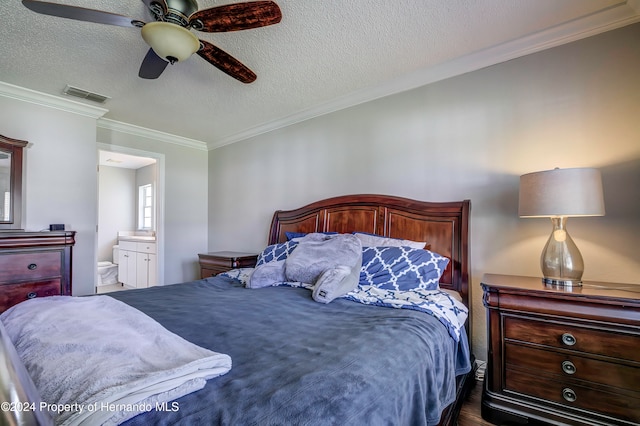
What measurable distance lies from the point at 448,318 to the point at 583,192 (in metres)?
0.99

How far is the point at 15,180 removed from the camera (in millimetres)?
2777

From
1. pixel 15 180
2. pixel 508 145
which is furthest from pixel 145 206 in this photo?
pixel 508 145

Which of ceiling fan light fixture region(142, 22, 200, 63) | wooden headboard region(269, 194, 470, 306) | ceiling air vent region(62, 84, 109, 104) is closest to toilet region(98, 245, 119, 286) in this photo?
ceiling air vent region(62, 84, 109, 104)

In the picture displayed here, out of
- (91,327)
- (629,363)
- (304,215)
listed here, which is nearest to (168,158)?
(304,215)

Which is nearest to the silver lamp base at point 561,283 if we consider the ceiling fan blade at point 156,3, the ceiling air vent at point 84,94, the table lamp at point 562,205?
the table lamp at point 562,205

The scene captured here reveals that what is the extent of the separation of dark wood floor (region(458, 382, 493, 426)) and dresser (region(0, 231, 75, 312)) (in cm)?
332

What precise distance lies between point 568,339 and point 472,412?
0.72 m

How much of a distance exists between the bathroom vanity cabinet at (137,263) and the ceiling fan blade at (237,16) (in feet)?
11.4

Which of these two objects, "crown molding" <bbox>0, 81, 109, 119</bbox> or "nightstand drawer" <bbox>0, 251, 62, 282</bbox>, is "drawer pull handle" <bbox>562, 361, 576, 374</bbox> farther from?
"crown molding" <bbox>0, 81, 109, 119</bbox>

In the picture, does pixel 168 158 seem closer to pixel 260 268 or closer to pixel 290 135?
pixel 290 135

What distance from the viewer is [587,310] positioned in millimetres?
1444

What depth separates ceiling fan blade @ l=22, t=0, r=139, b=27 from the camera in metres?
1.38

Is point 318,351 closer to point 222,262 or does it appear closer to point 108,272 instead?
point 222,262

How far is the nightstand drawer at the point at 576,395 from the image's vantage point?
4.47 feet
